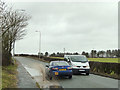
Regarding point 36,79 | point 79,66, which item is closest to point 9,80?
point 36,79

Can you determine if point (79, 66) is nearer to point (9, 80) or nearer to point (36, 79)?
point (36, 79)

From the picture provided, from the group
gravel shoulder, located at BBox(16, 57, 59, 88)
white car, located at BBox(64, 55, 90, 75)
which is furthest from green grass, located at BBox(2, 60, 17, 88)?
white car, located at BBox(64, 55, 90, 75)

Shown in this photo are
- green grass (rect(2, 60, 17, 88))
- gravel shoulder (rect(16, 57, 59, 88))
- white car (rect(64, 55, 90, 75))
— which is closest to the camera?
green grass (rect(2, 60, 17, 88))

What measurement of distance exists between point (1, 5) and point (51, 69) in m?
6.33

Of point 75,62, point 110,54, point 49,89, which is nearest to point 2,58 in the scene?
point 75,62

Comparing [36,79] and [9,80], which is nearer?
[9,80]

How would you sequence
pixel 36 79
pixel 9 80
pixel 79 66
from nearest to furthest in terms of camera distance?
pixel 9 80 → pixel 36 79 → pixel 79 66

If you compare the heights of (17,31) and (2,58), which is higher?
(17,31)

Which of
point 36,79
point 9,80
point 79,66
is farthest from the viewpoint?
point 79,66

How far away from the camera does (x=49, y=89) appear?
9.52 meters

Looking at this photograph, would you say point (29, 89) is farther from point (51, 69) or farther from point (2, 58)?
point (2, 58)

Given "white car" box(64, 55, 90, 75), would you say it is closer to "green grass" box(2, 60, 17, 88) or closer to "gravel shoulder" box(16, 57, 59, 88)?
"gravel shoulder" box(16, 57, 59, 88)

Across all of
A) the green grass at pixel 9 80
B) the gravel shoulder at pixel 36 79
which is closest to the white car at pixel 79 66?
the gravel shoulder at pixel 36 79

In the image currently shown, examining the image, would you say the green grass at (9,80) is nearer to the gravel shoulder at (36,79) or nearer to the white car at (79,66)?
the gravel shoulder at (36,79)
